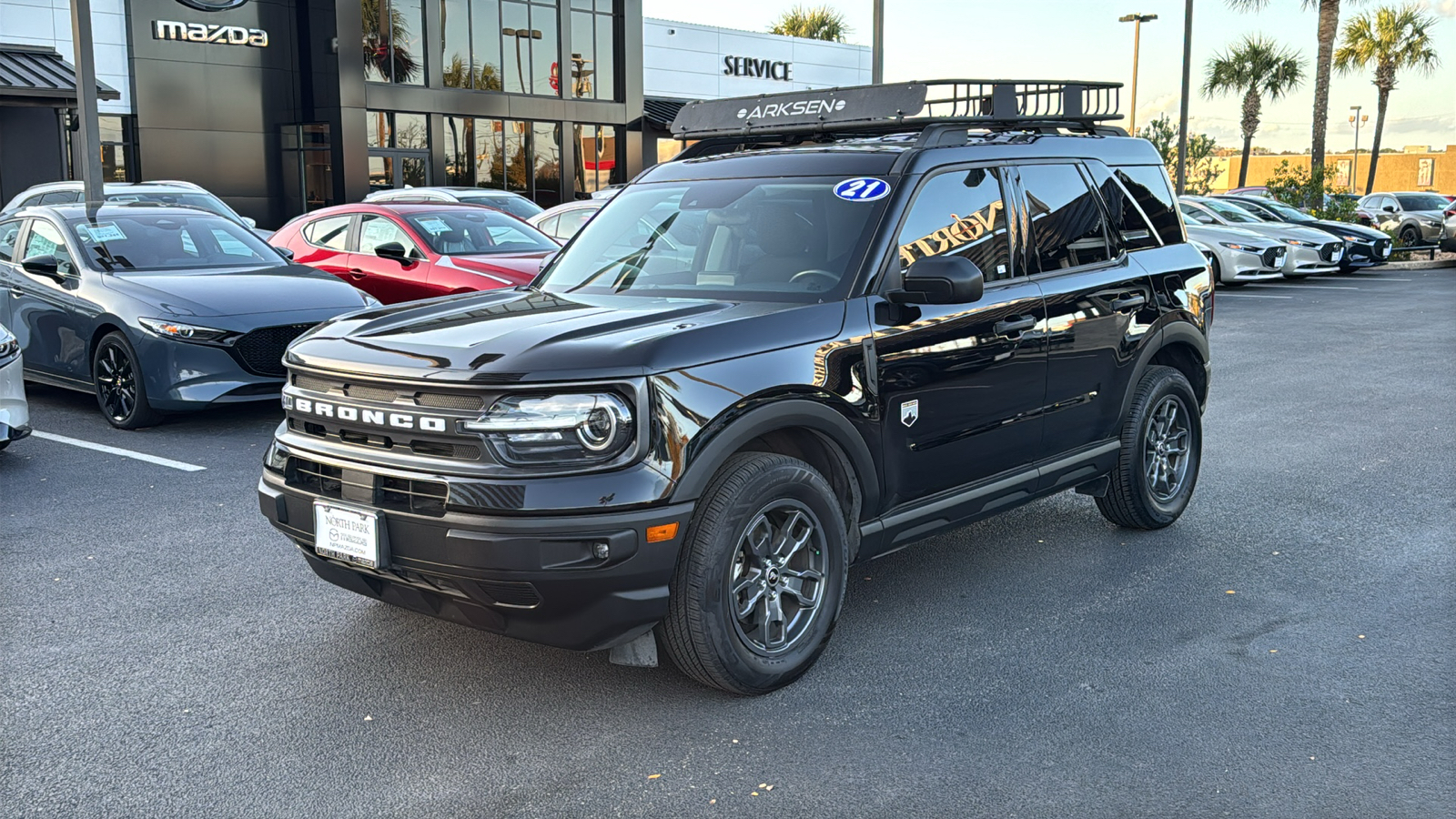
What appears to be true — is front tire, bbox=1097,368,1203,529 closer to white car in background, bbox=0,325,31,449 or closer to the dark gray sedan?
the dark gray sedan

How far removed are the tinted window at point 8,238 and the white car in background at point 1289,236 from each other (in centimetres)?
1765

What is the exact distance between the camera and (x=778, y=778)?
3.59 metres

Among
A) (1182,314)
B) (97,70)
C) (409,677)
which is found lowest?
(409,677)

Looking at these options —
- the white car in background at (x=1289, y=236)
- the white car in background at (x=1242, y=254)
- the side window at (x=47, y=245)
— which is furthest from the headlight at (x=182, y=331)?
the white car in background at (x=1289, y=236)

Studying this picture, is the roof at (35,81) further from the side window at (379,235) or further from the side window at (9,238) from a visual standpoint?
the side window at (9,238)

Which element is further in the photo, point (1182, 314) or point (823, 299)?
point (1182, 314)

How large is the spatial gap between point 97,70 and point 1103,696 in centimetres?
3096

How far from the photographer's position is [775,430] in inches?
165

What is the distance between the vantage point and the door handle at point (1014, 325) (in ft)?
16.3

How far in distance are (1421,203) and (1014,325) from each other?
3487 centimetres

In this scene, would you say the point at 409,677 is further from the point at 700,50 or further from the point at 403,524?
the point at 700,50

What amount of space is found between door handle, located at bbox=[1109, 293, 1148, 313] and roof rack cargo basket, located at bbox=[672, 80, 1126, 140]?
88 cm

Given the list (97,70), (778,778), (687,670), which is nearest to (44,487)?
(687,670)

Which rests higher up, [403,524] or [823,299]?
[823,299]
